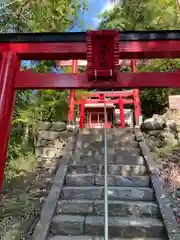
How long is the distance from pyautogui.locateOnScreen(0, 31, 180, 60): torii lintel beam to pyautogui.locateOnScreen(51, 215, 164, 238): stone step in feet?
6.40

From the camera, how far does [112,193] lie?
3.91 metres

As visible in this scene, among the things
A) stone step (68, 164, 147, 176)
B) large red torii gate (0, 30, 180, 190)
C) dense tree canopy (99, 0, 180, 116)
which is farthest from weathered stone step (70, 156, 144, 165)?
dense tree canopy (99, 0, 180, 116)

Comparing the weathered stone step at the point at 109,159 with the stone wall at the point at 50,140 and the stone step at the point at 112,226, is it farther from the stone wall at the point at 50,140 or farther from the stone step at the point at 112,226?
the stone step at the point at 112,226

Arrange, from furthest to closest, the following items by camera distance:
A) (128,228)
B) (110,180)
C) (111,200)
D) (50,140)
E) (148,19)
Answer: (148,19) → (50,140) → (110,180) → (111,200) → (128,228)

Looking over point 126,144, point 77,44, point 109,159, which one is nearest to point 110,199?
point 109,159

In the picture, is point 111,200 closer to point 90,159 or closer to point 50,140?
point 90,159

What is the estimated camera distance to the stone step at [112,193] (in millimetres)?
3850

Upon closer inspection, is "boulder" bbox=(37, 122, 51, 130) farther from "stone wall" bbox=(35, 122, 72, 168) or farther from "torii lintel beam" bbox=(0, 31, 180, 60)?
"torii lintel beam" bbox=(0, 31, 180, 60)

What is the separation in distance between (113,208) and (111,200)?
20 cm

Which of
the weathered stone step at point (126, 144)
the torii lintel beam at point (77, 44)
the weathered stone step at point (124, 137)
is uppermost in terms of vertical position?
the torii lintel beam at point (77, 44)

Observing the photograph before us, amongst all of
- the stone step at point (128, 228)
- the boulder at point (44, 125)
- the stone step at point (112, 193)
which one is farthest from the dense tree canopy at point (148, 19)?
the stone step at point (128, 228)

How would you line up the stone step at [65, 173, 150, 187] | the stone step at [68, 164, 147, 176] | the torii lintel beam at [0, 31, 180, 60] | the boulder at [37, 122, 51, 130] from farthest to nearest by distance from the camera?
1. the boulder at [37, 122, 51, 130]
2. the stone step at [68, 164, 147, 176]
3. the stone step at [65, 173, 150, 187]
4. the torii lintel beam at [0, 31, 180, 60]

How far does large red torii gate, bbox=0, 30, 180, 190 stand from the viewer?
109 inches

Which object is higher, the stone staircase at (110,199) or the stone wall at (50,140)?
the stone wall at (50,140)
